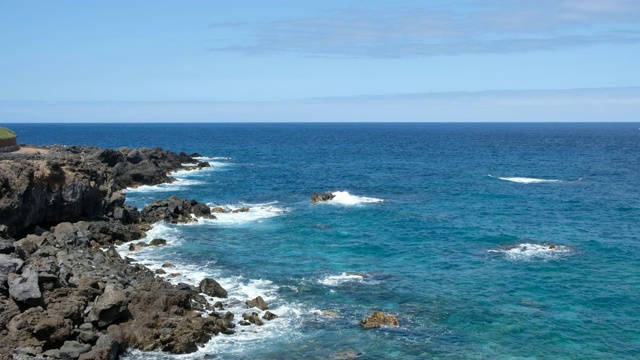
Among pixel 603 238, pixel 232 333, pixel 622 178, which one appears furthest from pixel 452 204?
pixel 232 333

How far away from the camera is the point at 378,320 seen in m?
36.2

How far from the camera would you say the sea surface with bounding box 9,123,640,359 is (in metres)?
34.2

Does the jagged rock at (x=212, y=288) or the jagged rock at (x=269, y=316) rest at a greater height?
the jagged rock at (x=212, y=288)

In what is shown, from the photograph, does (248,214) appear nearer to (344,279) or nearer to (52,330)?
(344,279)

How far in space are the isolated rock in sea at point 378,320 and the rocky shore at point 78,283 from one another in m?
6.61

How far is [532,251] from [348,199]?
102 ft

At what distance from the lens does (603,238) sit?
2224 inches

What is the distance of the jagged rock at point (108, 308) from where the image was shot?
32.9 metres

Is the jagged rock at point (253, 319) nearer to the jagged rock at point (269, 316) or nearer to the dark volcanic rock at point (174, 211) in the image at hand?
the jagged rock at point (269, 316)

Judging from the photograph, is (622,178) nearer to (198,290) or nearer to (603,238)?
(603,238)

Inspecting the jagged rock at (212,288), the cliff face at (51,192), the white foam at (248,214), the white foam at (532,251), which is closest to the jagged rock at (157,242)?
the cliff face at (51,192)

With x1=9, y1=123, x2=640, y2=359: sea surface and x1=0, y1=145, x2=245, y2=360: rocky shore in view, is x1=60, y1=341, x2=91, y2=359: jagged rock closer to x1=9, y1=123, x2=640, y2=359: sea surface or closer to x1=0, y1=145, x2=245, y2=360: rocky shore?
x1=0, y1=145, x2=245, y2=360: rocky shore

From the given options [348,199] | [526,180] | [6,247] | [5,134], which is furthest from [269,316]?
[526,180]

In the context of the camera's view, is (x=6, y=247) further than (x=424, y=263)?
No
